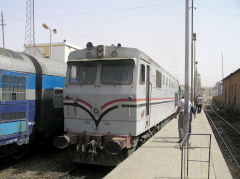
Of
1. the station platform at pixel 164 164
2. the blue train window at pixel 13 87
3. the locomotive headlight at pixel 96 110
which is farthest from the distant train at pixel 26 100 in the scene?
the station platform at pixel 164 164

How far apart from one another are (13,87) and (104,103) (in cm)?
273

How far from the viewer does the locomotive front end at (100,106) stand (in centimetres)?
726

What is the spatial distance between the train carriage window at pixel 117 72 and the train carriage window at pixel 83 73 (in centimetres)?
31

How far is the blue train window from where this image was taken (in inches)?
290

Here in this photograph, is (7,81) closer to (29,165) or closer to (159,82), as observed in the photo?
(29,165)

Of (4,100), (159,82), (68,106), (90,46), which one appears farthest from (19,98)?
(159,82)

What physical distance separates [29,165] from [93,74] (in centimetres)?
355

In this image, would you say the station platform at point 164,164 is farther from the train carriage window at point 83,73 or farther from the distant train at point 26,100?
the distant train at point 26,100

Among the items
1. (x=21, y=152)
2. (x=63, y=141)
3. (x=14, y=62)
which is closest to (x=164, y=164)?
(x=63, y=141)

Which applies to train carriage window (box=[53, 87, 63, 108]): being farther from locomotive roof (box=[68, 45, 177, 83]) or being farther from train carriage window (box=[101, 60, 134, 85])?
train carriage window (box=[101, 60, 134, 85])

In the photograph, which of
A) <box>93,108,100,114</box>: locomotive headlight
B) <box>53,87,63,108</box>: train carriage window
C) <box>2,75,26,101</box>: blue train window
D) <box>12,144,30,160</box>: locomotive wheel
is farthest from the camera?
<box>53,87,63,108</box>: train carriage window

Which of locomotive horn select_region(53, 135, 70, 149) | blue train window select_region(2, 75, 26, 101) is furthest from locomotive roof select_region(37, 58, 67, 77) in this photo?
locomotive horn select_region(53, 135, 70, 149)

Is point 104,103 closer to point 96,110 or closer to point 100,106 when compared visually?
point 100,106

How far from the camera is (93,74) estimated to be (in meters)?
7.74
